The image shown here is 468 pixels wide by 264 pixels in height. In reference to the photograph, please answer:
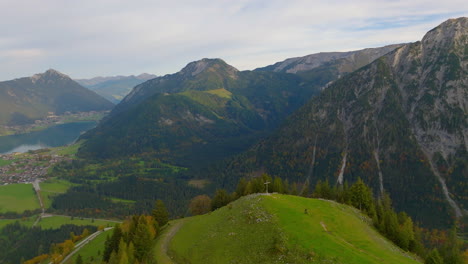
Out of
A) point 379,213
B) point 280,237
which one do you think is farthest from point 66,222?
point 379,213

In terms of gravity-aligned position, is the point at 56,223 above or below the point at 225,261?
below

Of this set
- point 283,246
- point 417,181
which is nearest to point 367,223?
point 283,246

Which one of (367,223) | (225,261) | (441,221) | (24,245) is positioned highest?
(225,261)

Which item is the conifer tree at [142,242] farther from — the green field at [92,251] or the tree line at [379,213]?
the tree line at [379,213]

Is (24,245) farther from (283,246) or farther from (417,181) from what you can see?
(417,181)

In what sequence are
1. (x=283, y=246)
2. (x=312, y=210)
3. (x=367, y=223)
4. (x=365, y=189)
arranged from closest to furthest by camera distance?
(x=283, y=246)
(x=312, y=210)
(x=367, y=223)
(x=365, y=189)

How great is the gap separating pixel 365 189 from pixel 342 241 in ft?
149

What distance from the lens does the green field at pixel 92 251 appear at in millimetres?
100875

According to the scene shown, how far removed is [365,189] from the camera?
98875 mm

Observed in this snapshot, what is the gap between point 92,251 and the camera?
112 metres

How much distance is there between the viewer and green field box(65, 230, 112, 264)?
100875mm

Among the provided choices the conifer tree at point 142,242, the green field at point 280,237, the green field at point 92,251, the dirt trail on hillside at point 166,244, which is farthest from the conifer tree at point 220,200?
the green field at point 92,251

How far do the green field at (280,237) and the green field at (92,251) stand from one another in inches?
1396

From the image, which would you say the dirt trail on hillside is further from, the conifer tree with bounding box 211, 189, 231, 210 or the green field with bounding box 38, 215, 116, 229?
the green field with bounding box 38, 215, 116, 229
